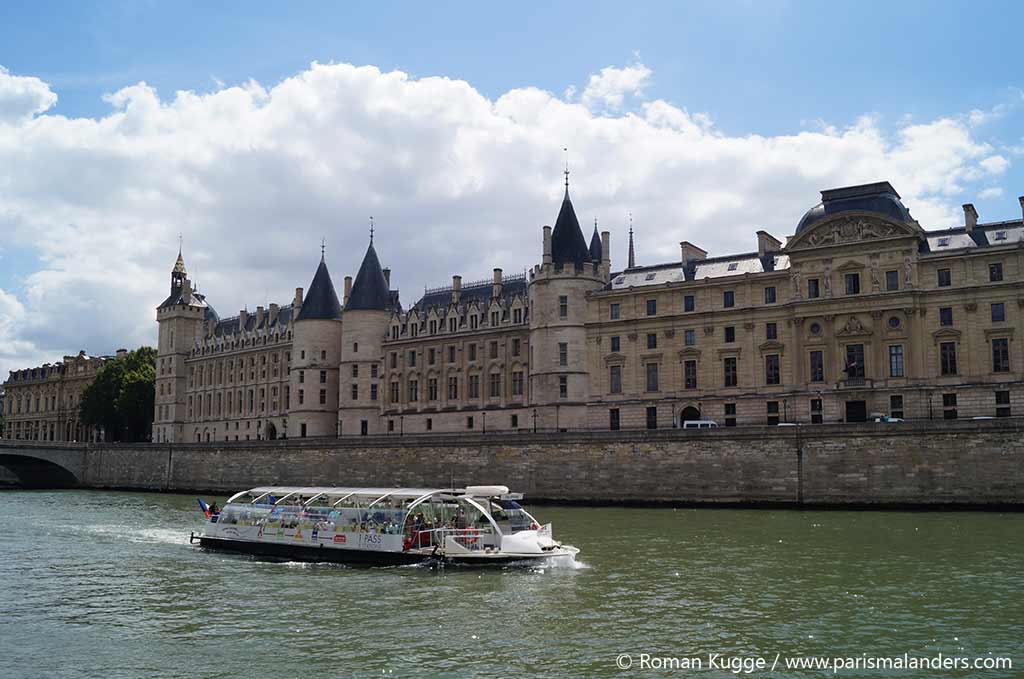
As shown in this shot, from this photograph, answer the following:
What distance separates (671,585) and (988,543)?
15.6 metres

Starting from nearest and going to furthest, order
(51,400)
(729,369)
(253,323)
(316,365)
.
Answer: (729,369)
(316,365)
(253,323)
(51,400)

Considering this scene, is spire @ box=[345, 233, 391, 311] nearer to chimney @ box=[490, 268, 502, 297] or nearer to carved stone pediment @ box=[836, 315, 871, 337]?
chimney @ box=[490, 268, 502, 297]

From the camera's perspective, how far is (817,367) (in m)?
68.6

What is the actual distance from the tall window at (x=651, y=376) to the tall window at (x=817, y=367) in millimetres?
11986

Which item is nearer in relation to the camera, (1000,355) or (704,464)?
(704,464)

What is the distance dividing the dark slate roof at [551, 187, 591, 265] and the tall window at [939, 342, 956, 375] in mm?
27852

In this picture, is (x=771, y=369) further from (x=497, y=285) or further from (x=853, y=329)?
(x=497, y=285)

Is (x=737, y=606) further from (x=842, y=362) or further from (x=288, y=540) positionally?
(x=842, y=362)

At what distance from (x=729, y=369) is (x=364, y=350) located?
38.4 m

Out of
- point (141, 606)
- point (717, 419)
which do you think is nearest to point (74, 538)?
point (141, 606)

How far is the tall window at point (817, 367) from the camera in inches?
2689

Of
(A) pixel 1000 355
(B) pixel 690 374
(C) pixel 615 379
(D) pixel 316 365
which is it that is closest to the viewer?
(A) pixel 1000 355

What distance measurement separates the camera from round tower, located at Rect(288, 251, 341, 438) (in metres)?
98.0

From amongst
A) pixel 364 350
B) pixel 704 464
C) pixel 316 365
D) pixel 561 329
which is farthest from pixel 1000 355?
pixel 316 365
